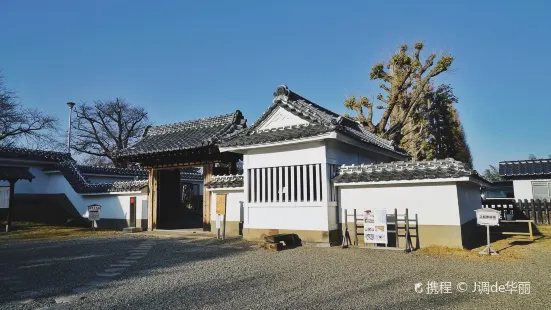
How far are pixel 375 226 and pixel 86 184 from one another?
1807 cm

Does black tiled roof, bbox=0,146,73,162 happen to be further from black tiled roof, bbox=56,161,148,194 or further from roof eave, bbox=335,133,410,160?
roof eave, bbox=335,133,410,160

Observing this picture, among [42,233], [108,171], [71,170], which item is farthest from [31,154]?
[42,233]

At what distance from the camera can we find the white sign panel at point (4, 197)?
18.1m

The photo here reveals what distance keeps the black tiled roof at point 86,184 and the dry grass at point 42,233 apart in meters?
2.32

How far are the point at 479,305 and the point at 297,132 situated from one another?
311 inches

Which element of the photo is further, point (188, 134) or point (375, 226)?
point (188, 134)

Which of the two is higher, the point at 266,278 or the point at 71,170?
the point at 71,170

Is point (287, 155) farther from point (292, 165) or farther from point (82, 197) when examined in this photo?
point (82, 197)

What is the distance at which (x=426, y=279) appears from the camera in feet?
23.1

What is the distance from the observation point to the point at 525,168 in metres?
20.9

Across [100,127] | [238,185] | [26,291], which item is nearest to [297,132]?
[238,185]

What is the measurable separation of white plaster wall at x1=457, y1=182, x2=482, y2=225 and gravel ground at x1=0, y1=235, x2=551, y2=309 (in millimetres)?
2211

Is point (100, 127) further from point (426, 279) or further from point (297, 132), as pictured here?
point (426, 279)
